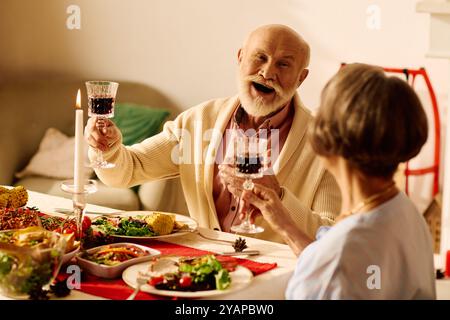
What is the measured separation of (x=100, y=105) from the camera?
2344 mm

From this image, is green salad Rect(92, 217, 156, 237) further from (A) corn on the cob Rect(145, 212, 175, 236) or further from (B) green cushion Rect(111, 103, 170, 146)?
(B) green cushion Rect(111, 103, 170, 146)

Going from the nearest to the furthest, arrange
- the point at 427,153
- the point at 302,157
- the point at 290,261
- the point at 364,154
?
the point at 364,154, the point at 290,261, the point at 302,157, the point at 427,153

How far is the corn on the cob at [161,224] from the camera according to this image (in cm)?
219

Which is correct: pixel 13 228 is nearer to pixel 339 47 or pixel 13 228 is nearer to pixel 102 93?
pixel 102 93

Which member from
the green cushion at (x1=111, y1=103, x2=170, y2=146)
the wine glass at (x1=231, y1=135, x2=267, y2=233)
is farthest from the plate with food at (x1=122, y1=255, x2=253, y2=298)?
the green cushion at (x1=111, y1=103, x2=170, y2=146)

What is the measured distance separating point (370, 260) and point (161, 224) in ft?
2.81

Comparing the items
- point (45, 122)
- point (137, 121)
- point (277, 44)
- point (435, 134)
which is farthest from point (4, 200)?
point (45, 122)

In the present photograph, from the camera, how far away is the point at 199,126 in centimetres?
294

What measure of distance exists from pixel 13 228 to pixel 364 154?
41.8 inches

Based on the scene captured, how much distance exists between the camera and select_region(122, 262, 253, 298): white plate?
1.72 m

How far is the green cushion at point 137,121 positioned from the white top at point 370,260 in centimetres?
315

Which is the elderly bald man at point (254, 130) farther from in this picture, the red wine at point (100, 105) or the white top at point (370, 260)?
the white top at point (370, 260)

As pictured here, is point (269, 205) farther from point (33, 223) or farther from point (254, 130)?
point (254, 130)

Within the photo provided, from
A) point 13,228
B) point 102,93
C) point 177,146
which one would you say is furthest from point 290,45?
point 13,228
